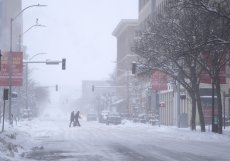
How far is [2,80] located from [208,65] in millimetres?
14052

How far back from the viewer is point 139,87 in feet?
312

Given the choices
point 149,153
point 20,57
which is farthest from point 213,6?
point 20,57

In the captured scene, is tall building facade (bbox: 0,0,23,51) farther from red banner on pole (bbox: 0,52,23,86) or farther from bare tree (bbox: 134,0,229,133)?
red banner on pole (bbox: 0,52,23,86)

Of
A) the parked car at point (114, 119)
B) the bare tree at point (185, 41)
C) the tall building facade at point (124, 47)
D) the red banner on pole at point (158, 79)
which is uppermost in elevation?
the tall building facade at point (124, 47)

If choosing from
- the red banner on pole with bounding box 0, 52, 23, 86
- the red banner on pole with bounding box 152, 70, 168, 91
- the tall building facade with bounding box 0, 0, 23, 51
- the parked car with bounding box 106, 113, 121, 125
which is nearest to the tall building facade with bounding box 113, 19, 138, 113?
the tall building facade with bounding box 0, 0, 23, 51

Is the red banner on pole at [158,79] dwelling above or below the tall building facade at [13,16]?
below

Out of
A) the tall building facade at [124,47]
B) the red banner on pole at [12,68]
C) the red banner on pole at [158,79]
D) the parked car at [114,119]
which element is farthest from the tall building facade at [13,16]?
the red banner on pole at [12,68]

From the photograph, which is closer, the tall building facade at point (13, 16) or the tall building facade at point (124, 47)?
the tall building facade at point (124, 47)

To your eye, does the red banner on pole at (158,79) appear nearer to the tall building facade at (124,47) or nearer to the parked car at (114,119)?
the parked car at (114,119)

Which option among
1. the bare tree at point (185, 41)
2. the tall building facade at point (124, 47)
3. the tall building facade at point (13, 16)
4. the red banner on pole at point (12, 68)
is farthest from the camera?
the tall building facade at point (13, 16)

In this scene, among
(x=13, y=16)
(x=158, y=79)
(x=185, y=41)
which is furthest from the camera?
(x=13, y=16)

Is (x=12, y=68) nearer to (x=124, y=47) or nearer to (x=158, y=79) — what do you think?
(x=158, y=79)

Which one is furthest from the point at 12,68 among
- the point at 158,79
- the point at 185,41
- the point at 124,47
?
the point at 124,47

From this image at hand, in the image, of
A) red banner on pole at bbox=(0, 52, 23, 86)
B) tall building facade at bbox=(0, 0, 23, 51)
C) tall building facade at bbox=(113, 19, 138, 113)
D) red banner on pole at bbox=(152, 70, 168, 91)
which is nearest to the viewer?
red banner on pole at bbox=(0, 52, 23, 86)
